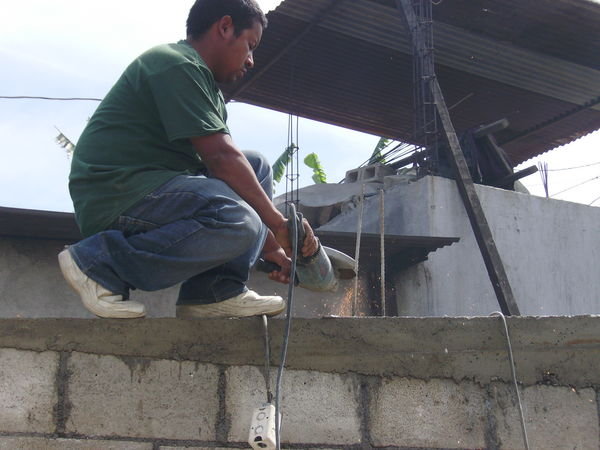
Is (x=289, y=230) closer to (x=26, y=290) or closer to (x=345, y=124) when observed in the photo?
(x=26, y=290)

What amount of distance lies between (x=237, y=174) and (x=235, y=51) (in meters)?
0.62

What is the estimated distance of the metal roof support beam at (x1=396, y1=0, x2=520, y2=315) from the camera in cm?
789

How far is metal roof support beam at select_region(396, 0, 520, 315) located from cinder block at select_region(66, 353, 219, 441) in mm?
5078

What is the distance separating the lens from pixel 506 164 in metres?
9.63

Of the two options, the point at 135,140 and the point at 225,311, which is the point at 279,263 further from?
the point at 135,140

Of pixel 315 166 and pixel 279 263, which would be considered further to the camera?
pixel 315 166

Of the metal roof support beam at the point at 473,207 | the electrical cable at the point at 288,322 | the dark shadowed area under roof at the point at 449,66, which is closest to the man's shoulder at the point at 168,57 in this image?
the electrical cable at the point at 288,322

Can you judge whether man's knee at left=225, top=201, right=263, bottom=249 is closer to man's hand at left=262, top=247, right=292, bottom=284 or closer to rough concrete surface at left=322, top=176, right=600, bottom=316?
man's hand at left=262, top=247, right=292, bottom=284

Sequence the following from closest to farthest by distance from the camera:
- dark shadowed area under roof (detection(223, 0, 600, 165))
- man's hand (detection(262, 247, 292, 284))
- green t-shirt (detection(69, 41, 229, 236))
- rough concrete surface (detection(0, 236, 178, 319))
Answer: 1. green t-shirt (detection(69, 41, 229, 236))
2. man's hand (detection(262, 247, 292, 284))
3. rough concrete surface (detection(0, 236, 178, 319))
4. dark shadowed area under roof (detection(223, 0, 600, 165))

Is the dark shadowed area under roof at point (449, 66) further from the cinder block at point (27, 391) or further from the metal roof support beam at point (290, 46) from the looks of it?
the cinder block at point (27, 391)

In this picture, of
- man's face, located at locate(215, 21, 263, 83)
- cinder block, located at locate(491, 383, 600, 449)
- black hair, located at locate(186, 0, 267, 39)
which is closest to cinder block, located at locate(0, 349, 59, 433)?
man's face, located at locate(215, 21, 263, 83)

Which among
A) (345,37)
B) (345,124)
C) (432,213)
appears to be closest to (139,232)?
(432,213)

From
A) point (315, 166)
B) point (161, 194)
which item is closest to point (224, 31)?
point (161, 194)

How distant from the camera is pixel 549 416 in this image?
11.0 ft
